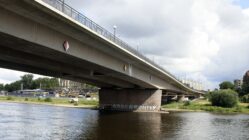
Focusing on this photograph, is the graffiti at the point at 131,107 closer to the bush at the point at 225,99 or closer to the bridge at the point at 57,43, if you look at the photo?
the bridge at the point at 57,43

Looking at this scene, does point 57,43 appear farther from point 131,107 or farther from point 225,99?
point 225,99

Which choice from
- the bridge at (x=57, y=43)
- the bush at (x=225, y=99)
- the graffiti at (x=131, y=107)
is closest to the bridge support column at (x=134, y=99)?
the graffiti at (x=131, y=107)

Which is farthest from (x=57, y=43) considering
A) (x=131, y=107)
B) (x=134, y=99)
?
(x=131, y=107)

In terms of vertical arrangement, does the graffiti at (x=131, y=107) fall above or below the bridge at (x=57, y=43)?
below

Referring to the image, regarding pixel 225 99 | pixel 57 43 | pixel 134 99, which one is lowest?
pixel 225 99

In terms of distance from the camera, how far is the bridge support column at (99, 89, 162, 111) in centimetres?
9469

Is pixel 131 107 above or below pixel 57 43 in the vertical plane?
below

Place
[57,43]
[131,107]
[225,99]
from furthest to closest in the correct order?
[225,99], [131,107], [57,43]

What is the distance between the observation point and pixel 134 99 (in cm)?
9531

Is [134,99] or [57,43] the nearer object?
[57,43]

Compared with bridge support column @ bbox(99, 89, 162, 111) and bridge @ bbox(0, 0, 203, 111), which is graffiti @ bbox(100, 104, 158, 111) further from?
bridge @ bbox(0, 0, 203, 111)

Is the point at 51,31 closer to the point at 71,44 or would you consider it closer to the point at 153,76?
the point at 71,44

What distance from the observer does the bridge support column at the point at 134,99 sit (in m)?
94.7

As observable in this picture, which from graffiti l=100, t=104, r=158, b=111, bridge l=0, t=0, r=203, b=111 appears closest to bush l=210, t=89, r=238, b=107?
graffiti l=100, t=104, r=158, b=111
